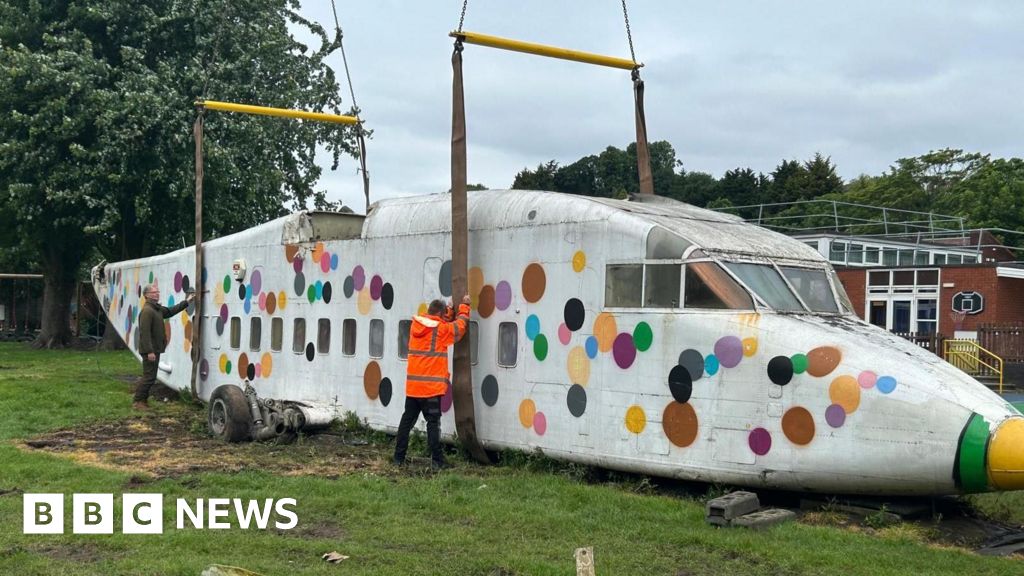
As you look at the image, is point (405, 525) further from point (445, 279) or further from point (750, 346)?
point (445, 279)

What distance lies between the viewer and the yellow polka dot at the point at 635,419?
34.7 ft

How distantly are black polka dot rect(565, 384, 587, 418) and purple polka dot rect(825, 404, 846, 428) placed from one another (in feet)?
9.33

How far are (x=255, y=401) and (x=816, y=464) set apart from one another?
8.09 metres

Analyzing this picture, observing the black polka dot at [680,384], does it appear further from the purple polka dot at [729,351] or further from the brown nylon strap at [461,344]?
the brown nylon strap at [461,344]

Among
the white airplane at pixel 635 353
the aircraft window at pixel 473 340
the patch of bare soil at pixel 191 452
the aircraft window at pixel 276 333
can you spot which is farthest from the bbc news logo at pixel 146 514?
the aircraft window at pixel 276 333

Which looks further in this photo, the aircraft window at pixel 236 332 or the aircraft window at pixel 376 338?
the aircraft window at pixel 236 332

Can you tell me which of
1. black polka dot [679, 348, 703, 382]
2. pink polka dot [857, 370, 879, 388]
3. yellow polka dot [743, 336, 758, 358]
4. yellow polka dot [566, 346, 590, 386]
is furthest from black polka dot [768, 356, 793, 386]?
yellow polka dot [566, 346, 590, 386]

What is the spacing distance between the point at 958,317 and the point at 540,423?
25.9 meters

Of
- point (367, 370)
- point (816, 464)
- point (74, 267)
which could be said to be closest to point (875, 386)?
point (816, 464)

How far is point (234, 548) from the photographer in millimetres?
7766

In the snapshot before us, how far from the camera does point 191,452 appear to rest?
12.9m

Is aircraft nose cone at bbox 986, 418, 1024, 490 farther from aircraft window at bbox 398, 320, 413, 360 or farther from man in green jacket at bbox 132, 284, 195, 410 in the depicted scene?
man in green jacket at bbox 132, 284, 195, 410

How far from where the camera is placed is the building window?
14367 millimetres

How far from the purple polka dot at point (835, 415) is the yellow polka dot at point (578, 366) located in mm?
2822
